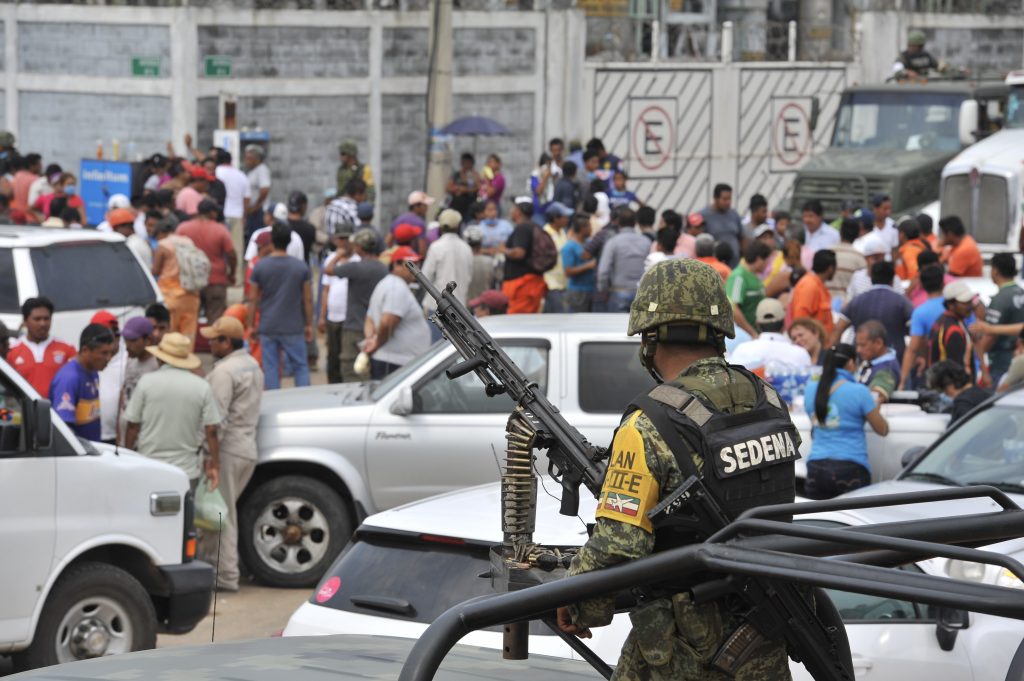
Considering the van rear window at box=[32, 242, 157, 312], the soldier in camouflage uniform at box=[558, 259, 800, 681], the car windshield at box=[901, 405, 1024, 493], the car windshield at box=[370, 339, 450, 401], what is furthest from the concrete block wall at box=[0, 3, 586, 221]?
the soldier in camouflage uniform at box=[558, 259, 800, 681]

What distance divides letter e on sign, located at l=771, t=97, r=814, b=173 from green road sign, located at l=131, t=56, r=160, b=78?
454 inches

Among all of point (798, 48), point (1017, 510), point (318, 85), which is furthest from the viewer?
point (798, 48)

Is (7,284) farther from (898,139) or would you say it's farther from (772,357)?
(898,139)

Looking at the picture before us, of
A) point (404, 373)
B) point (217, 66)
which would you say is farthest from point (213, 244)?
point (217, 66)

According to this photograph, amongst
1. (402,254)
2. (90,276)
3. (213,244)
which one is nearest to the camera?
(90,276)

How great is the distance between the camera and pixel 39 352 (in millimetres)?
10406

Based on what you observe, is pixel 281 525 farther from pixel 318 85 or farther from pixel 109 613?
pixel 318 85

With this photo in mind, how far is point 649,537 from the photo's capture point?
11.7ft

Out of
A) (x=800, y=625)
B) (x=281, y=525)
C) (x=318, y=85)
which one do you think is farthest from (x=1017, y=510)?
(x=318, y=85)

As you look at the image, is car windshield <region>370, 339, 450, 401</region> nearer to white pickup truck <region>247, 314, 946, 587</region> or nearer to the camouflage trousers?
white pickup truck <region>247, 314, 946, 587</region>

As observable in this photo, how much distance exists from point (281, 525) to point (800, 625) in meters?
7.37

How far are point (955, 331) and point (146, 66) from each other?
1473 cm

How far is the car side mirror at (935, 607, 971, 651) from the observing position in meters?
6.41

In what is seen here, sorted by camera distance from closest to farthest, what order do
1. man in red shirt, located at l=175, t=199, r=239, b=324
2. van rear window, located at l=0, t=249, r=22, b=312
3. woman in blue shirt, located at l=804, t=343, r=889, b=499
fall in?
woman in blue shirt, located at l=804, t=343, r=889, b=499
van rear window, located at l=0, t=249, r=22, b=312
man in red shirt, located at l=175, t=199, r=239, b=324
